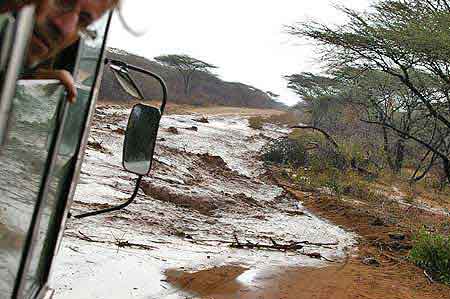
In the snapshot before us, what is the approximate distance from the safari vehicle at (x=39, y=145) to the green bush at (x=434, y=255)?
17.2 ft

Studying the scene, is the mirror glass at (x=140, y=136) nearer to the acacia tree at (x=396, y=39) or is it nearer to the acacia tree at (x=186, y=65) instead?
the acacia tree at (x=396, y=39)

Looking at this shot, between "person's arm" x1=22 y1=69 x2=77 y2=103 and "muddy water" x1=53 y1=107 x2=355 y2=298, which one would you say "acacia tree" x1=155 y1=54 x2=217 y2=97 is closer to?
"muddy water" x1=53 y1=107 x2=355 y2=298

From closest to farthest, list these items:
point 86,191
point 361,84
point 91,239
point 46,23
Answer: point 46,23, point 91,239, point 86,191, point 361,84

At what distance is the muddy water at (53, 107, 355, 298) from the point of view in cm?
429

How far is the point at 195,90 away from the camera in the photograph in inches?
1820

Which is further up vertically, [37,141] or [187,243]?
[37,141]

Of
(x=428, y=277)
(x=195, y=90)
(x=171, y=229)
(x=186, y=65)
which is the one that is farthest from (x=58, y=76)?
(x=195, y=90)

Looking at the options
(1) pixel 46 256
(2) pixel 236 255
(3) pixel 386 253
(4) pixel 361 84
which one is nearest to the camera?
(1) pixel 46 256

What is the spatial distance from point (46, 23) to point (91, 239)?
14.8 feet

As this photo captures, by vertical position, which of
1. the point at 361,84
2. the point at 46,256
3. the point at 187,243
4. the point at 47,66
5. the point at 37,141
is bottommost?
the point at 187,243

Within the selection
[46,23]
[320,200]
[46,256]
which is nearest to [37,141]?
[46,23]

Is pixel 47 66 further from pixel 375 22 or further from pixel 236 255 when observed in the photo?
pixel 375 22

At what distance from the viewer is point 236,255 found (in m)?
5.86

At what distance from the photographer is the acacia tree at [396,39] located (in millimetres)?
8711
